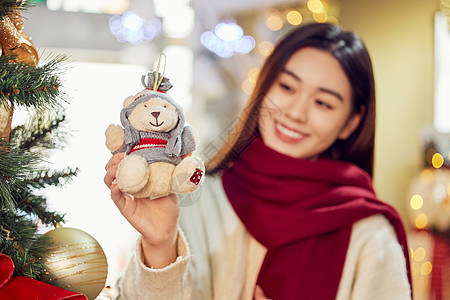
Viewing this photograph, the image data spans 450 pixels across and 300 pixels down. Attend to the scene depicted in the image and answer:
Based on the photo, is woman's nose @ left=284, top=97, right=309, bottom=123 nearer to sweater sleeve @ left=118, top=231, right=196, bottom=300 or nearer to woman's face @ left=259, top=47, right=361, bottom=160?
woman's face @ left=259, top=47, right=361, bottom=160

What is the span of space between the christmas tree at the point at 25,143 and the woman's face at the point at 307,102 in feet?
1.86

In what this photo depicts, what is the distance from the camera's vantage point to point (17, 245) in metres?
0.54

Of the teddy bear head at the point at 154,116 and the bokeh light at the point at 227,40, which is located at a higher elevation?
the teddy bear head at the point at 154,116

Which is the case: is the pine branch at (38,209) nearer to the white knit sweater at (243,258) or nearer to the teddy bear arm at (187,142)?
the teddy bear arm at (187,142)

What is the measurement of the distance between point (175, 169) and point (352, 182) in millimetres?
784

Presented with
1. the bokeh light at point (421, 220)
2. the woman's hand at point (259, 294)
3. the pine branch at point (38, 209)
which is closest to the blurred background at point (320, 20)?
the bokeh light at point (421, 220)

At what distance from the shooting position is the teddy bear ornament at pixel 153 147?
0.51 metres

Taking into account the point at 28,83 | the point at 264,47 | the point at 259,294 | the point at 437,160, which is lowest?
the point at 437,160

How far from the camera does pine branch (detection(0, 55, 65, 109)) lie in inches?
19.8

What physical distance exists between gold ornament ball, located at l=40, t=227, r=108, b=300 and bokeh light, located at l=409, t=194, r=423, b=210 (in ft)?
8.23

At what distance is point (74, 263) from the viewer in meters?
0.58

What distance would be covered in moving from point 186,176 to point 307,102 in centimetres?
64

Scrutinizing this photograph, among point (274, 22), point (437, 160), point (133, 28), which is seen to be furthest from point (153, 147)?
point (274, 22)

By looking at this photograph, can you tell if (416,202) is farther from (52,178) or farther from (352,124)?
(52,178)
